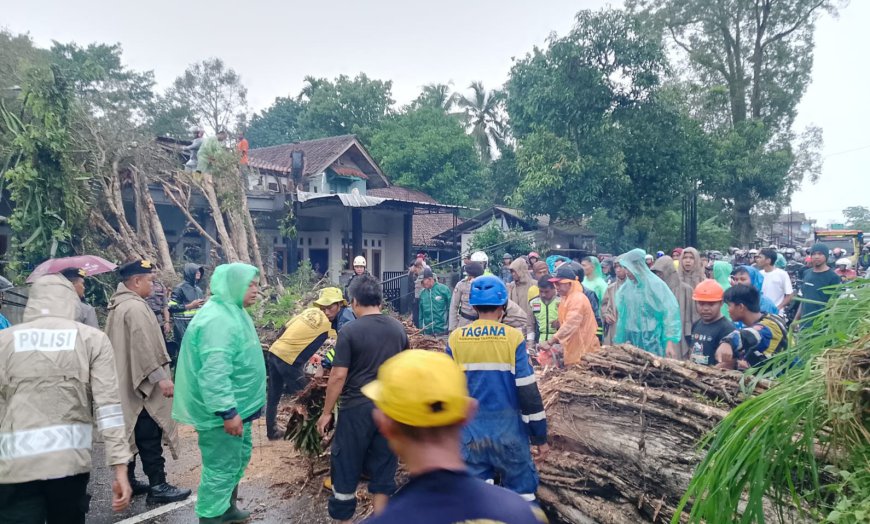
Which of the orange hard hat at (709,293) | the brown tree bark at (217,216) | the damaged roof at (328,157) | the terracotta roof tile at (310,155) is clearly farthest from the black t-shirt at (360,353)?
the damaged roof at (328,157)

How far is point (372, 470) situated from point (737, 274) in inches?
203

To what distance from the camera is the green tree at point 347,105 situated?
36281 mm

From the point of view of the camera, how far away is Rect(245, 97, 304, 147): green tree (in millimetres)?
45656

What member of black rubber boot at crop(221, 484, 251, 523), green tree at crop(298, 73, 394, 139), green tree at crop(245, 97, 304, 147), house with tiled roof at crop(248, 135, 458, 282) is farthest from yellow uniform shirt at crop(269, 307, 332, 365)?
green tree at crop(245, 97, 304, 147)

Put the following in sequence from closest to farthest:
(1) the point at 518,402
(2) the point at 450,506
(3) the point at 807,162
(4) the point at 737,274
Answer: (2) the point at 450,506 → (1) the point at 518,402 → (4) the point at 737,274 → (3) the point at 807,162

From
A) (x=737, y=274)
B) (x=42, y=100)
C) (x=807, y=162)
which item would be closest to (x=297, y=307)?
(x=42, y=100)

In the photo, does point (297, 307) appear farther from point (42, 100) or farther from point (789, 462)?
point (789, 462)

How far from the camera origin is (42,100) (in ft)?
29.2

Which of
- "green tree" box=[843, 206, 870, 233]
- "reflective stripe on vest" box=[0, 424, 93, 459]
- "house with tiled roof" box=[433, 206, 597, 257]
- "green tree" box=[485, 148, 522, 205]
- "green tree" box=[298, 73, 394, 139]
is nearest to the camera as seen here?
"reflective stripe on vest" box=[0, 424, 93, 459]

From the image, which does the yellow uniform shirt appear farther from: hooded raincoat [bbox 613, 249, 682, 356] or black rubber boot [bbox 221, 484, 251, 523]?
hooded raincoat [bbox 613, 249, 682, 356]

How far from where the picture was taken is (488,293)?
3.51 m

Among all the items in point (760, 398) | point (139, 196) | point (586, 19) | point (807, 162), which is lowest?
point (760, 398)

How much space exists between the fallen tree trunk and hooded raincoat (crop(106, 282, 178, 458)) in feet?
10.4

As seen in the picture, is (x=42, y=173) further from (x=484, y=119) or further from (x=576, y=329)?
(x=484, y=119)
